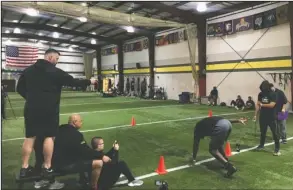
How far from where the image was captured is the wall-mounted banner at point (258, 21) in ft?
48.1

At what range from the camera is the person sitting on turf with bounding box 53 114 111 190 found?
3820 millimetres

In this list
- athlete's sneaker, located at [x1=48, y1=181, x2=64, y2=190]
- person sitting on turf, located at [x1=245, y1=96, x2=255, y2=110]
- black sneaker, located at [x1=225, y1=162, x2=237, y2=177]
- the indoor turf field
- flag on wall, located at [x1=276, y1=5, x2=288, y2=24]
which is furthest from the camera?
person sitting on turf, located at [x1=245, y1=96, x2=255, y2=110]

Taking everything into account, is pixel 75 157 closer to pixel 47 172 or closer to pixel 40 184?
pixel 47 172

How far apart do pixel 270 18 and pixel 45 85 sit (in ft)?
44.4

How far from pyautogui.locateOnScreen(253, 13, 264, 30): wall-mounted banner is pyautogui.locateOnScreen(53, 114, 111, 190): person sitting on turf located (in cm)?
1347

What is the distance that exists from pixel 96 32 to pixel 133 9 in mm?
9725

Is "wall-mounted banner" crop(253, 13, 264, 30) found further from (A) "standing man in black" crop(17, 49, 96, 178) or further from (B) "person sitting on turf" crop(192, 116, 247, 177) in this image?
(A) "standing man in black" crop(17, 49, 96, 178)

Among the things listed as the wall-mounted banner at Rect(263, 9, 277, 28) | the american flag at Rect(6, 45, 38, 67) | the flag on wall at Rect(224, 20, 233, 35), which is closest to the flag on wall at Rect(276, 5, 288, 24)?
the wall-mounted banner at Rect(263, 9, 277, 28)

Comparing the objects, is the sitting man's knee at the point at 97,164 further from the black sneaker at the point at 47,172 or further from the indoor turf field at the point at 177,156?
the indoor turf field at the point at 177,156

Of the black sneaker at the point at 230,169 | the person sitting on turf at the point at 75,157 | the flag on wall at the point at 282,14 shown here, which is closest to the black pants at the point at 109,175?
the person sitting on turf at the point at 75,157

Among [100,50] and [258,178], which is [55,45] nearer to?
[100,50]

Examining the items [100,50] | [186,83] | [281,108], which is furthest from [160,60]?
[281,108]

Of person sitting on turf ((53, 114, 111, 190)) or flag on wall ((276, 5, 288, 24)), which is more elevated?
flag on wall ((276, 5, 288, 24))

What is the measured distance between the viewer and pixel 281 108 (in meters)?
6.96
